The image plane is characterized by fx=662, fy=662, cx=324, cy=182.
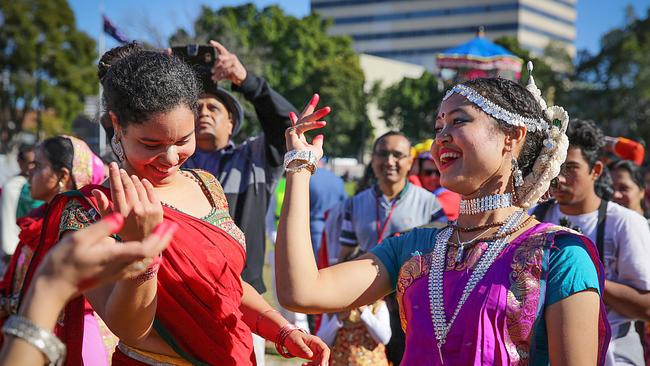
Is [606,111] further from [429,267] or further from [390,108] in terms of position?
[429,267]

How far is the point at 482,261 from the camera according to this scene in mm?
2160

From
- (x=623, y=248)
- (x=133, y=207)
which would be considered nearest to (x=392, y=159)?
(x=623, y=248)

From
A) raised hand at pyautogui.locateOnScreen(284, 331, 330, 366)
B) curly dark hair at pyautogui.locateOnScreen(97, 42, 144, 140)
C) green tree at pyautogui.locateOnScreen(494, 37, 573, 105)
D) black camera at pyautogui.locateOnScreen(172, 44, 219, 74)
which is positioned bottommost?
raised hand at pyautogui.locateOnScreen(284, 331, 330, 366)

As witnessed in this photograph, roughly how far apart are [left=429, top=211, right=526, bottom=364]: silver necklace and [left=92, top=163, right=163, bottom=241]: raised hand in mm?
970

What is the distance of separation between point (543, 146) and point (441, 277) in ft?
1.98

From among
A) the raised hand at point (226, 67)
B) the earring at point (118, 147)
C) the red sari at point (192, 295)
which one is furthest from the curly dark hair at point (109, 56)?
the red sari at point (192, 295)

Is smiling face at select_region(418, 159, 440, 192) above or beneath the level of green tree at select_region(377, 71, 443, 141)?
beneath

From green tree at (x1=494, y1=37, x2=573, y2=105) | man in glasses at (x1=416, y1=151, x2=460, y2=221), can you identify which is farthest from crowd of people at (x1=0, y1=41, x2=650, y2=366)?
green tree at (x1=494, y1=37, x2=573, y2=105)

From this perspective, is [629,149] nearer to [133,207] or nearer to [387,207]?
[387,207]

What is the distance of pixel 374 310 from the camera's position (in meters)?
4.43

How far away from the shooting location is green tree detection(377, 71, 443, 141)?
4234 centimetres

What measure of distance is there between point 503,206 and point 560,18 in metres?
96.9

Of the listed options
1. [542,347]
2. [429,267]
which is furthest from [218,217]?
[542,347]

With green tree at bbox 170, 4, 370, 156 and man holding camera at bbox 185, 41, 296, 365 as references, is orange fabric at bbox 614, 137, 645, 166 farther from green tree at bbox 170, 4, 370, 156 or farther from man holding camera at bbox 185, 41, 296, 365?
green tree at bbox 170, 4, 370, 156
